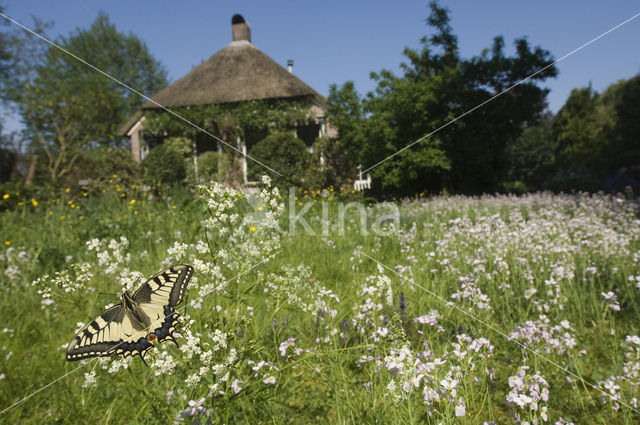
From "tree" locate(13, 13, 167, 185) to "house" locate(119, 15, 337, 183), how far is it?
2436 millimetres

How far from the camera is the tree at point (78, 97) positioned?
17594 millimetres

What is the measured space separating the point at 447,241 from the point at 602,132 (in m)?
22.9

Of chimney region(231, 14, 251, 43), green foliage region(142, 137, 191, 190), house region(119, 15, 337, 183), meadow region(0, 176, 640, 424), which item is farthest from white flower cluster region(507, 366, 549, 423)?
chimney region(231, 14, 251, 43)

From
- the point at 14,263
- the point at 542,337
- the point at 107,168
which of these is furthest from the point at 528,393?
the point at 107,168

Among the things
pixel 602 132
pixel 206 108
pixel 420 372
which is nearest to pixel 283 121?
pixel 206 108

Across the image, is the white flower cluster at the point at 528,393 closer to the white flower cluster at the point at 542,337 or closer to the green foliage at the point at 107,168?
the white flower cluster at the point at 542,337

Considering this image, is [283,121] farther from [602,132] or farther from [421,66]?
[602,132]

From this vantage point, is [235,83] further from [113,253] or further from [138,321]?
[138,321]

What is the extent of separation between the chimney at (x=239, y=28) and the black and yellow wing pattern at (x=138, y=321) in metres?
23.4

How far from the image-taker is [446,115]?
11227 mm

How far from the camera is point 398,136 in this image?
36.7 feet

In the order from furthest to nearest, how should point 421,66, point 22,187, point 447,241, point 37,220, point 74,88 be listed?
point 74,88 < point 22,187 < point 421,66 < point 37,220 < point 447,241

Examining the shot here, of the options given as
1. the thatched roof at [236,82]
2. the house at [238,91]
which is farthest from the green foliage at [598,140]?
the thatched roof at [236,82]

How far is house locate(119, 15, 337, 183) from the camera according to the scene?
18.1 metres
